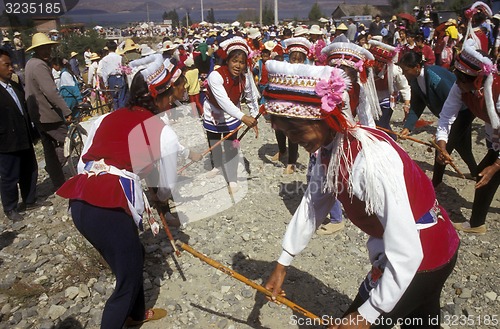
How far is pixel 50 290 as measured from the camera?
134 inches

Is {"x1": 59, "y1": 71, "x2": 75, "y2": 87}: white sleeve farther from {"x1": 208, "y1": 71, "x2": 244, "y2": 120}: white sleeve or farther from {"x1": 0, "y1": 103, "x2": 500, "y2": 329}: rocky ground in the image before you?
{"x1": 208, "y1": 71, "x2": 244, "y2": 120}: white sleeve

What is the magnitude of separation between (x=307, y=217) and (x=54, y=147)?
4449 millimetres

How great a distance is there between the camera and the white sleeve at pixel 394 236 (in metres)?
1.61

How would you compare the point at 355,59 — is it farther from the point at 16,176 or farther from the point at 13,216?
the point at 13,216

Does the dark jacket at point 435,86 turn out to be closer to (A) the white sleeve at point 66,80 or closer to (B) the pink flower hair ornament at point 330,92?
(B) the pink flower hair ornament at point 330,92

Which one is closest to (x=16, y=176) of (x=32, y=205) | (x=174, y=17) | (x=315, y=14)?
(x=32, y=205)

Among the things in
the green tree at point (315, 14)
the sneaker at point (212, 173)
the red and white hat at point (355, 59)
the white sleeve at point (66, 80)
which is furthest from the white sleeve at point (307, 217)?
the green tree at point (315, 14)

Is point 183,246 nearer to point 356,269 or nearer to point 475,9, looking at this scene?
point 356,269

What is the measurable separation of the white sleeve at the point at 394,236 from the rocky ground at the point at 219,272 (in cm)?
146

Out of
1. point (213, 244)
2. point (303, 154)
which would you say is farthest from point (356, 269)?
point (303, 154)

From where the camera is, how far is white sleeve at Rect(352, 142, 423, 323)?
5.29ft

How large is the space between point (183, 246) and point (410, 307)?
1341 millimetres

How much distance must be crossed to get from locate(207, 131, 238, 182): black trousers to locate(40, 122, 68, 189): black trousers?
2.01 metres

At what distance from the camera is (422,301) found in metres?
1.94
